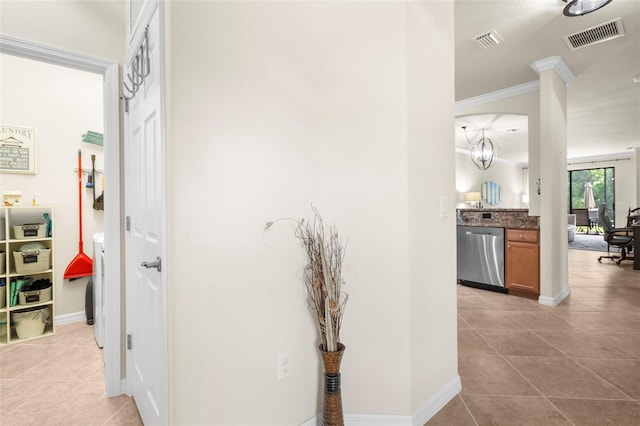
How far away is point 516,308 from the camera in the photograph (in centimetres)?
365

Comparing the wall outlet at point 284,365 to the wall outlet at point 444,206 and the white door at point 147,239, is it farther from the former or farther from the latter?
the wall outlet at point 444,206

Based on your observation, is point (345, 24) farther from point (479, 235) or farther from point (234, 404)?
point (479, 235)

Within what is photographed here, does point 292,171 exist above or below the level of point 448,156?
below

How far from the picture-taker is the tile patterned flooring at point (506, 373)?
5.98 ft

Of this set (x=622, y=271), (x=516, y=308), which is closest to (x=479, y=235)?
(x=516, y=308)

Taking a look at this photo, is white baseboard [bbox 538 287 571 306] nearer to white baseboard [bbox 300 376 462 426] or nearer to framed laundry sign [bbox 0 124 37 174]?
white baseboard [bbox 300 376 462 426]

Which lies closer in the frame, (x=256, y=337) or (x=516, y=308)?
(x=256, y=337)

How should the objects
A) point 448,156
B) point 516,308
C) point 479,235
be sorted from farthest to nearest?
1. point 479,235
2. point 516,308
3. point 448,156

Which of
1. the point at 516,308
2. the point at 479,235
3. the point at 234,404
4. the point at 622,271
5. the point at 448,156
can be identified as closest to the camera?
the point at 234,404

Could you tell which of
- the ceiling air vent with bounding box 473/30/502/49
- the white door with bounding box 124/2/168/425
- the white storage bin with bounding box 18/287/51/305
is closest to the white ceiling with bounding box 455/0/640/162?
the ceiling air vent with bounding box 473/30/502/49

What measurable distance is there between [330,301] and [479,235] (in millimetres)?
3572

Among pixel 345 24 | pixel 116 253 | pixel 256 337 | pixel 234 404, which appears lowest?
pixel 234 404

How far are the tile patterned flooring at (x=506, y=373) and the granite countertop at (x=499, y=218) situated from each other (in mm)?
1008

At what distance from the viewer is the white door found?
130 cm
